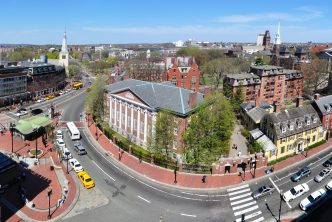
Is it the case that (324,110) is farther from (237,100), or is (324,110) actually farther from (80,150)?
(80,150)

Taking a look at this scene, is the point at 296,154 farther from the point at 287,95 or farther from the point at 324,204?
the point at 287,95

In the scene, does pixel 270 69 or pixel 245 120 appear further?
pixel 270 69

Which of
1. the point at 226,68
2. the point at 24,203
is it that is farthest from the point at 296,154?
the point at 226,68

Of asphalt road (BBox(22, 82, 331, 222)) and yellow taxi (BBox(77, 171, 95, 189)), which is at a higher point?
yellow taxi (BBox(77, 171, 95, 189))

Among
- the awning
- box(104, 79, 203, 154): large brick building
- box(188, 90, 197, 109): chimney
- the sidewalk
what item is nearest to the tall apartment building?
the awning

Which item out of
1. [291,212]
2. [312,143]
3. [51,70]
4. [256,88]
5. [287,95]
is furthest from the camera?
[51,70]

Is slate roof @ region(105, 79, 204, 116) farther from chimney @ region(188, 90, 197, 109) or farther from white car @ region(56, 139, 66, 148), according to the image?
white car @ region(56, 139, 66, 148)
